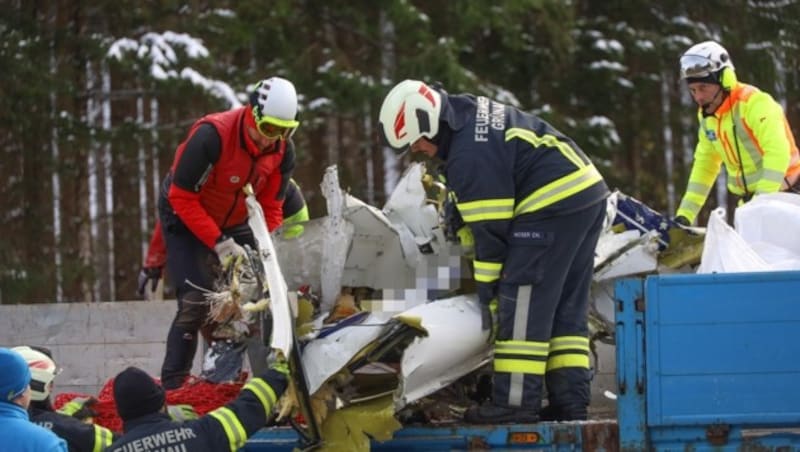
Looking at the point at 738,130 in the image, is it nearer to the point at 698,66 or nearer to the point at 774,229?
the point at 698,66

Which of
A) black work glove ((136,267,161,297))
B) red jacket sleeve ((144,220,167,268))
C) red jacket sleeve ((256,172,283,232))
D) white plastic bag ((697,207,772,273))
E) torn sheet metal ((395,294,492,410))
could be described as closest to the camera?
torn sheet metal ((395,294,492,410))

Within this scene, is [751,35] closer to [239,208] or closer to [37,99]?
[37,99]

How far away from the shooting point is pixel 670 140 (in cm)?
2264

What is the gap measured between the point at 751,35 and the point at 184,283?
14.8 meters

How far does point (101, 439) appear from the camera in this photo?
19.6ft

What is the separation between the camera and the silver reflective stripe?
625 centimetres

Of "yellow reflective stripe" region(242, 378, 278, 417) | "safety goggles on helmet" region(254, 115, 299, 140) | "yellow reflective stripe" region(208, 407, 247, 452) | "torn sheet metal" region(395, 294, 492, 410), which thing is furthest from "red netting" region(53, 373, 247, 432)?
"safety goggles on helmet" region(254, 115, 299, 140)

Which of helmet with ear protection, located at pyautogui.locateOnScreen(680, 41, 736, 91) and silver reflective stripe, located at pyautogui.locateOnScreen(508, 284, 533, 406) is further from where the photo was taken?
helmet with ear protection, located at pyautogui.locateOnScreen(680, 41, 736, 91)

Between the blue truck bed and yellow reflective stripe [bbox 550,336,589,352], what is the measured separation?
2.50 ft

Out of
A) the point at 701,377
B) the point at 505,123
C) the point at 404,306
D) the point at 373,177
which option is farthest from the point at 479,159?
the point at 373,177

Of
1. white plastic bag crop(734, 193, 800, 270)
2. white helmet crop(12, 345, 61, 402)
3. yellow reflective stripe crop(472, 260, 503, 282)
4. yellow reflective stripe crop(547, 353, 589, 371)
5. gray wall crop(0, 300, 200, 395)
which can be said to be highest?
white plastic bag crop(734, 193, 800, 270)

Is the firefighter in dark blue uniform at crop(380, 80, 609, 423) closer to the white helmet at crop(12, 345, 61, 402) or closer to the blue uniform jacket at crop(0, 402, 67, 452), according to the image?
the white helmet at crop(12, 345, 61, 402)

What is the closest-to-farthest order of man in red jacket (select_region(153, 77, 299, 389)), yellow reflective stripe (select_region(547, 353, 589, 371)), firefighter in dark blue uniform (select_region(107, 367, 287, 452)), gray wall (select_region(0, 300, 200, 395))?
firefighter in dark blue uniform (select_region(107, 367, 287, 452)), yellow reflective stripe (select_region(547, 353, 589, 371)), man in red jacket (select_region(153, 77, 299, 389)), gray wall (select_region(0, 300, 200, 395))

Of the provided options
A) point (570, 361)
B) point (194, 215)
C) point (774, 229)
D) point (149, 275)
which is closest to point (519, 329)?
point (570, 361)
